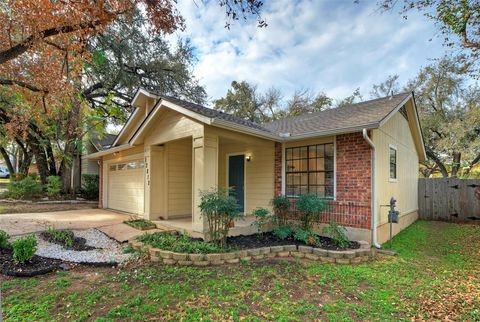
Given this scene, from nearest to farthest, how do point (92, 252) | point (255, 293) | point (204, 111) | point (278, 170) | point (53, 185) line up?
point (255, 293)
point (92, 252)
point (204, 111)
point (278, 170)
point (53, 185)

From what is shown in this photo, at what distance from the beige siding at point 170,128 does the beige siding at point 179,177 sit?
62 cm

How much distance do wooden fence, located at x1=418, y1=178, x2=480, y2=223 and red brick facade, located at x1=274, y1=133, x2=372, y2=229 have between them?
23.7 ft

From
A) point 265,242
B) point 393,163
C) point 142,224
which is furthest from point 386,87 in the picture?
point 142,224

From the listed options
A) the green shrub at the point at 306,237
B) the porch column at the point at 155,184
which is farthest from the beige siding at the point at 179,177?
the green shrub at the point at 306,237

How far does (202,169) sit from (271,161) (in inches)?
117

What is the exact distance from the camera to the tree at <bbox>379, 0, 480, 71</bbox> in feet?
22.6

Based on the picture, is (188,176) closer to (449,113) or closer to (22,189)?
(22,189)

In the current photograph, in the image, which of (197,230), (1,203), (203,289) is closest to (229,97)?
(1,203)

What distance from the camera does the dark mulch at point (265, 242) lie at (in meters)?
6.03

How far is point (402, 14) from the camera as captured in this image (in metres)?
7.56

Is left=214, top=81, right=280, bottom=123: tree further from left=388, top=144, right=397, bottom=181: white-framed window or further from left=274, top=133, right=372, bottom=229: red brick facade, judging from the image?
left=274, top=133, right=372, bottom=229: red brick facade

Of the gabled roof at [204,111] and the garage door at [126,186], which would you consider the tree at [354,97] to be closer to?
the gabled roof at [204,111]

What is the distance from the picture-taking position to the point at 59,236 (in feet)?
21.2

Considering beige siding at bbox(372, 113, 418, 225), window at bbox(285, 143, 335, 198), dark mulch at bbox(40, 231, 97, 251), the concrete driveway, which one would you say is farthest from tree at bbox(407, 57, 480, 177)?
dark mulch at bbox(40, 231, 97, 251)
